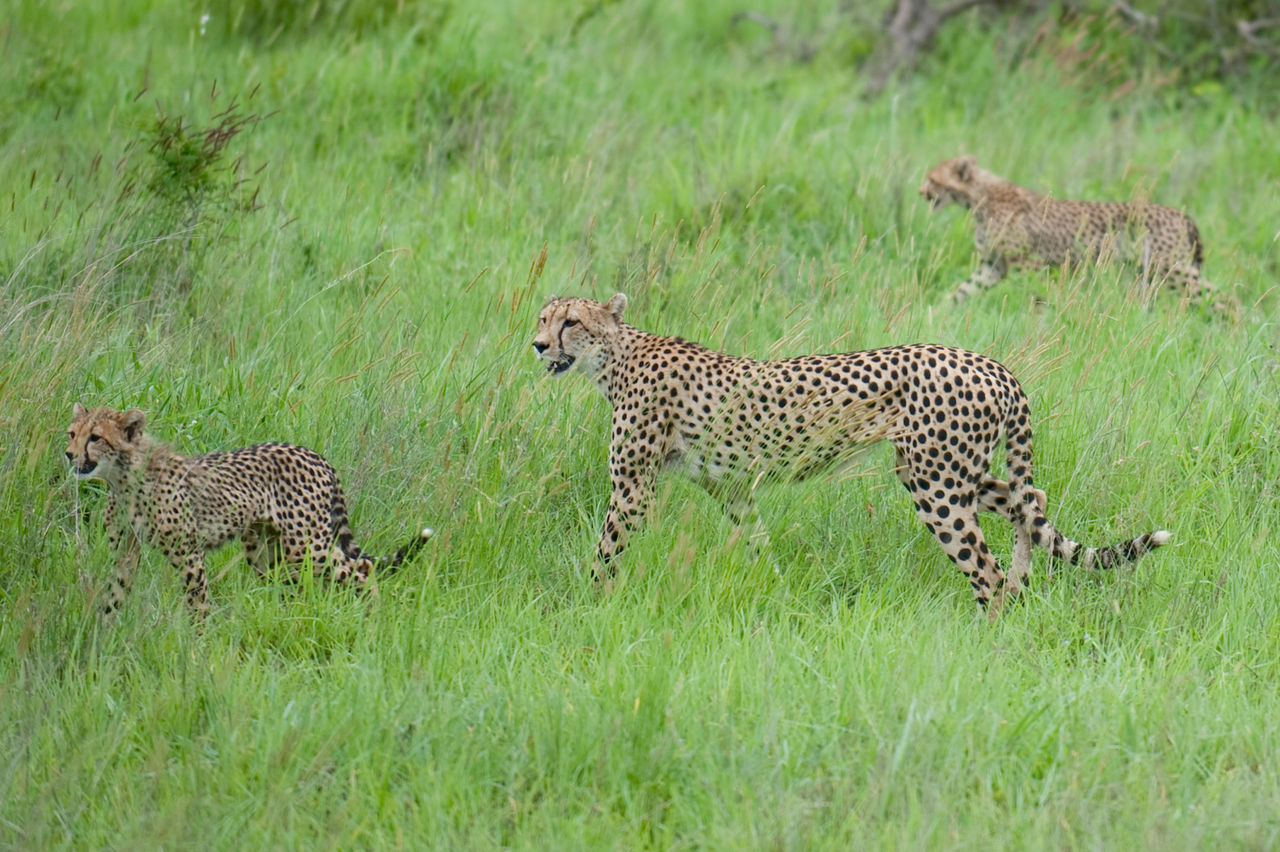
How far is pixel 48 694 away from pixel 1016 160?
21.5ft

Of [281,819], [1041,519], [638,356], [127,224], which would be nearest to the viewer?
[281,819]

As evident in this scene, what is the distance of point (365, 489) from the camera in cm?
484

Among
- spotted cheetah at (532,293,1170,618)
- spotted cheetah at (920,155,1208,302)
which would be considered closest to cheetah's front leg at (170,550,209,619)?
spotted cheetah at (532,293,1170,618)

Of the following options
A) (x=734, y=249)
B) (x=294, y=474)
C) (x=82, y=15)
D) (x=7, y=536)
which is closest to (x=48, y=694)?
(x=7, y=536)

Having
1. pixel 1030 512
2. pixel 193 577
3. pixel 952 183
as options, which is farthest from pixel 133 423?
pixel 952 183

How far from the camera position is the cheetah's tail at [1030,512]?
4.55m

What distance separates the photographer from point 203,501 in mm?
A: 4496

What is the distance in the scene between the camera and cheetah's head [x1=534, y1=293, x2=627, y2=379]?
508 cm

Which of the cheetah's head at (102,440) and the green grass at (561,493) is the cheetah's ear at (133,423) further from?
the green grass at (561,493)

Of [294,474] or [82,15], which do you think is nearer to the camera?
[294,474]

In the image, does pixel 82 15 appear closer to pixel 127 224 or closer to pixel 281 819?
pixel 127 224

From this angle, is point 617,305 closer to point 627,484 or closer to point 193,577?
point 627,484

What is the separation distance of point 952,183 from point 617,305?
313cm

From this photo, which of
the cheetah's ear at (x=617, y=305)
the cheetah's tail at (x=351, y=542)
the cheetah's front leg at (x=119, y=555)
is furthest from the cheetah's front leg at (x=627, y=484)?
the cheetah's front leg at (x=119, y=555)
